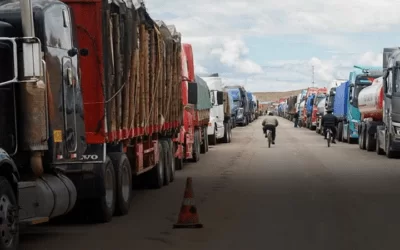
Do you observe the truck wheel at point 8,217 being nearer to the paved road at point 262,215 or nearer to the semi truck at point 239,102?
the paved road at point 262,215

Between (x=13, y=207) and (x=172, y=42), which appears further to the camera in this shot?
(x=172, y=42)

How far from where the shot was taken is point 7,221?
965 cm

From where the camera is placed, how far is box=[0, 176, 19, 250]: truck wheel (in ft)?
31.3

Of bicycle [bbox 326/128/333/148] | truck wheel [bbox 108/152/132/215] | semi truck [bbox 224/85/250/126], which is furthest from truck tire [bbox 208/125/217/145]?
truck wheel [bbox 108/152/132/215]

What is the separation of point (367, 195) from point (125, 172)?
5.54 m

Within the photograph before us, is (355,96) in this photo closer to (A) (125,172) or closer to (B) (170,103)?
(B) (170,103)

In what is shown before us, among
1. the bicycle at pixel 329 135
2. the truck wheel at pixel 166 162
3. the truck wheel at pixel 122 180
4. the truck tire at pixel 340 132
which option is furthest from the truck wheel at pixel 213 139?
the truck wheel at pixel 122 180

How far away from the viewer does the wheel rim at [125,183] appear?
14680 mm

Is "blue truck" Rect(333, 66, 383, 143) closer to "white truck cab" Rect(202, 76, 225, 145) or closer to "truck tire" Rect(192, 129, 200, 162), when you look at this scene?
"white truck cab" Rect(202, 76, 225, 145)

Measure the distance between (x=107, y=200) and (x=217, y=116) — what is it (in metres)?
28.0

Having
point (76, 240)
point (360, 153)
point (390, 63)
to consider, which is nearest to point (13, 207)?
point (76, 240)

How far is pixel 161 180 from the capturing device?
65.2 ft

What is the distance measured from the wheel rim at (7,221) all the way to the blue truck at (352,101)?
31.9 metres

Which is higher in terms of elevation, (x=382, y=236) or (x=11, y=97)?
(x=11, y=97)
